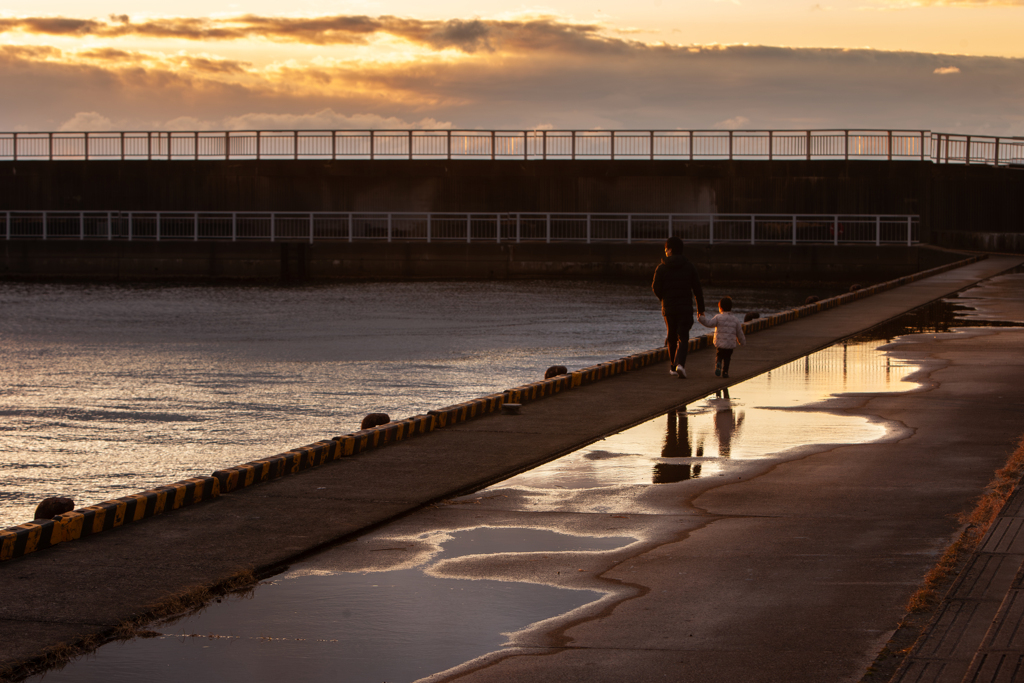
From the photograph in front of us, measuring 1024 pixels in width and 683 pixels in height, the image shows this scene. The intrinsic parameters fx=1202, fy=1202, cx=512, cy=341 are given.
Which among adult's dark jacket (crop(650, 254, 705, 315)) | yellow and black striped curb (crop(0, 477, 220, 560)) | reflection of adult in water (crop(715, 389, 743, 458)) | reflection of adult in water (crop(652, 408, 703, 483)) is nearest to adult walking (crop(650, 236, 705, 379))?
adult's dark jacket (crop(650, 254, 705, 315))

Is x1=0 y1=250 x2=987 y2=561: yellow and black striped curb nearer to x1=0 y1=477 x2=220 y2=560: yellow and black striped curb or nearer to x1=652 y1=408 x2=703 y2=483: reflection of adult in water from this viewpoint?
x1=0 y1=477 x2=220 y2=560: yellow and black striped curb

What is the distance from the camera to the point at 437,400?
16062mm

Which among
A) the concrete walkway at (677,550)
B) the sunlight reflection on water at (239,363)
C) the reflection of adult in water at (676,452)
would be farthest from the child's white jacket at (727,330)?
the sunlight reflection on water at (239,363)

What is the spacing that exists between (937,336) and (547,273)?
27.2 meters

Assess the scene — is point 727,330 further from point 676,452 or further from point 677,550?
point 677,550

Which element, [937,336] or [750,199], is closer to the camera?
[937,336]

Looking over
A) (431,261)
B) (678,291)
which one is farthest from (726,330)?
(431,261)

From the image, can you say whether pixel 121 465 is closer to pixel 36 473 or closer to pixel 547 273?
pixel 36 473

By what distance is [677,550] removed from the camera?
6.95 metres

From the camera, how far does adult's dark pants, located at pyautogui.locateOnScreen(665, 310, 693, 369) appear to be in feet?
48.2

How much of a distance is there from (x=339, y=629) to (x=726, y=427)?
6.45 metres

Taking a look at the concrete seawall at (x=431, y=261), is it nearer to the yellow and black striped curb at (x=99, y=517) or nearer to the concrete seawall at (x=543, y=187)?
the concrete seawall at (x=543, y=187)

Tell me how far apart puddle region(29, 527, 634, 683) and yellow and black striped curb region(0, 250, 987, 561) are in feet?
4.76

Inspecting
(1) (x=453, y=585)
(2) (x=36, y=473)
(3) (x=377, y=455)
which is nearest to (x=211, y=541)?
(1) (x=453, y=585)
